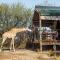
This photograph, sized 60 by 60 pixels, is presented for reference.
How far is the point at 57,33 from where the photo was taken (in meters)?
19.4

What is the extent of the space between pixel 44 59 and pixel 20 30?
550cm

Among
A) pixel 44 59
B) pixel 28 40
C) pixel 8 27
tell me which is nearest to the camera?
pixel 44 59

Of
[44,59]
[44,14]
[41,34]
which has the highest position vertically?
[44,14]

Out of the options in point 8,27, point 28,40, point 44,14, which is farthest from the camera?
point 8,27

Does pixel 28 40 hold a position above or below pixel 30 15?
below

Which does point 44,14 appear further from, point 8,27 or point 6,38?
point 8,27

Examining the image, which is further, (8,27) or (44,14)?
(8,27)

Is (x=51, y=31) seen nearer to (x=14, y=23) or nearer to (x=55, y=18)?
(x=55, y=18)

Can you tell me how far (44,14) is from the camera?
1888cm

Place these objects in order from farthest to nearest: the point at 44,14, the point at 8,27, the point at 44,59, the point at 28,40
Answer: the point at 8,27 < the point at 28,40 < the point at 44,14 < the point at 44,59

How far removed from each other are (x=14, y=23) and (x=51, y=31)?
5061 millimetres

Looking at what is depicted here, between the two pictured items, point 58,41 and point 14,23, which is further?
point 14,23

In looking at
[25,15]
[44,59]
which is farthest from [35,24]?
[44,59]

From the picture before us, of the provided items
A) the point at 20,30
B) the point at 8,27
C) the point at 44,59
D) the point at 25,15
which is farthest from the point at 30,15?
the point at 44,59
